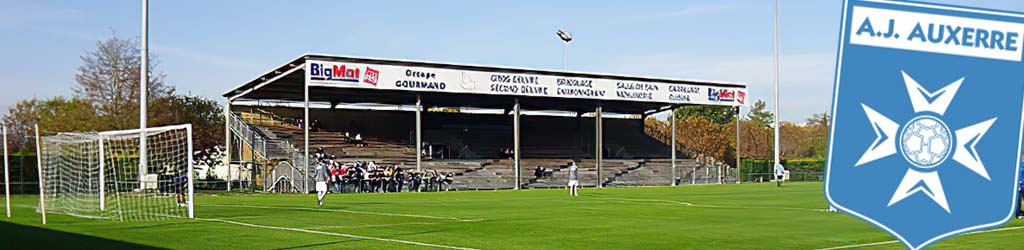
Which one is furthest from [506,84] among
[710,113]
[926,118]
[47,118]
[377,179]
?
[710,113]

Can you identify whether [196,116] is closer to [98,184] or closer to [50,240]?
[98,184]

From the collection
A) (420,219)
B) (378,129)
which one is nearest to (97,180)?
(420,219)

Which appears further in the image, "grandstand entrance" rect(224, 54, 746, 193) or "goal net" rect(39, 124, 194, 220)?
"grandstand entrance" rect(224, 54, 746, 193)

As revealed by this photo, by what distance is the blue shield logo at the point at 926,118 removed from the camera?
142 inches

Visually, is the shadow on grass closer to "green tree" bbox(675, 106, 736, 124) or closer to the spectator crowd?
the spectator crowd

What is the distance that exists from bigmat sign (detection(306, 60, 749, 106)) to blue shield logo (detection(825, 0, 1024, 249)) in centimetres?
4245

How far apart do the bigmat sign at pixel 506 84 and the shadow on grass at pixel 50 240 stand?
87.1 ft

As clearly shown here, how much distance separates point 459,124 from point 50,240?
1948 inches

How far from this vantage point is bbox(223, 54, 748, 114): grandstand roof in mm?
47062

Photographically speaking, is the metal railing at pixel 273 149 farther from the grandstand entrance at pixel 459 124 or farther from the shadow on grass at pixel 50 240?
the shadow on grass at pixel 50 240

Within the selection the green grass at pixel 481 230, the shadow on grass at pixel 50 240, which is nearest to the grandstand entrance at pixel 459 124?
the green grass at pixel 481 230

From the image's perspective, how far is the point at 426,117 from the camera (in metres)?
65.4

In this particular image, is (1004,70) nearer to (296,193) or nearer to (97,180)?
(97,180)

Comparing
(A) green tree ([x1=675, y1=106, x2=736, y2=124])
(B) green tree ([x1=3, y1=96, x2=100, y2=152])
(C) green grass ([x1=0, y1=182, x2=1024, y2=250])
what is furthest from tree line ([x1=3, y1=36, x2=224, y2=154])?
(A) green tree ([x1=675, y1=106, x2=736, y2=124])
